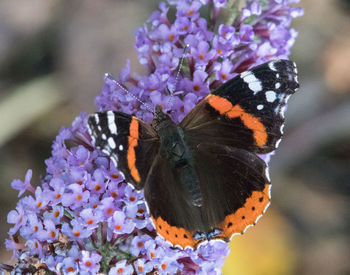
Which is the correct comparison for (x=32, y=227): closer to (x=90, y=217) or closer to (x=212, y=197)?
(x=90, y=217)

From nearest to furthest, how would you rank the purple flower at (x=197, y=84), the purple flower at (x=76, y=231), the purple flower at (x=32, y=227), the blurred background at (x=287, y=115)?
1. the purple flower at (x=76, y=231)
2. the purple flower at (x=32, y=227)
3. the purple flower at (x=197, y=84)
4. the blurred background at (x=287, y=115)

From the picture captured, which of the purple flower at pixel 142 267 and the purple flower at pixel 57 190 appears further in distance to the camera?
the purple flower at pixel 57 190

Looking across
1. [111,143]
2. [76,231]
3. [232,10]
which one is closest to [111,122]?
[111,143]

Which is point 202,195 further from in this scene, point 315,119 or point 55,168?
point 315,119

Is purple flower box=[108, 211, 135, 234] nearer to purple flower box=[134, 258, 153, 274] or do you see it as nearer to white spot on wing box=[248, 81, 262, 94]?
purple flower box=[134, 258, 153, 274]

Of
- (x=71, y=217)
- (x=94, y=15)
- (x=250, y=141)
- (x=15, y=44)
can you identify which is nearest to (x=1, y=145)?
(x=15, y=44)

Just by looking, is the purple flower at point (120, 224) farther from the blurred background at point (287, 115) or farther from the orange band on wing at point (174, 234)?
the blurred background at point (287, 115)

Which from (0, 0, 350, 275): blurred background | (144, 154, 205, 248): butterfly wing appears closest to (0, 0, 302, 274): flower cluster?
(144, 154, 205, 248): butterfly wing

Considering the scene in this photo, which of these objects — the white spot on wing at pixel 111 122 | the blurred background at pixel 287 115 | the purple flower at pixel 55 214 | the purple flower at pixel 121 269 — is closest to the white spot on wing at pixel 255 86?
the white spot on wing at pixel 111 122
